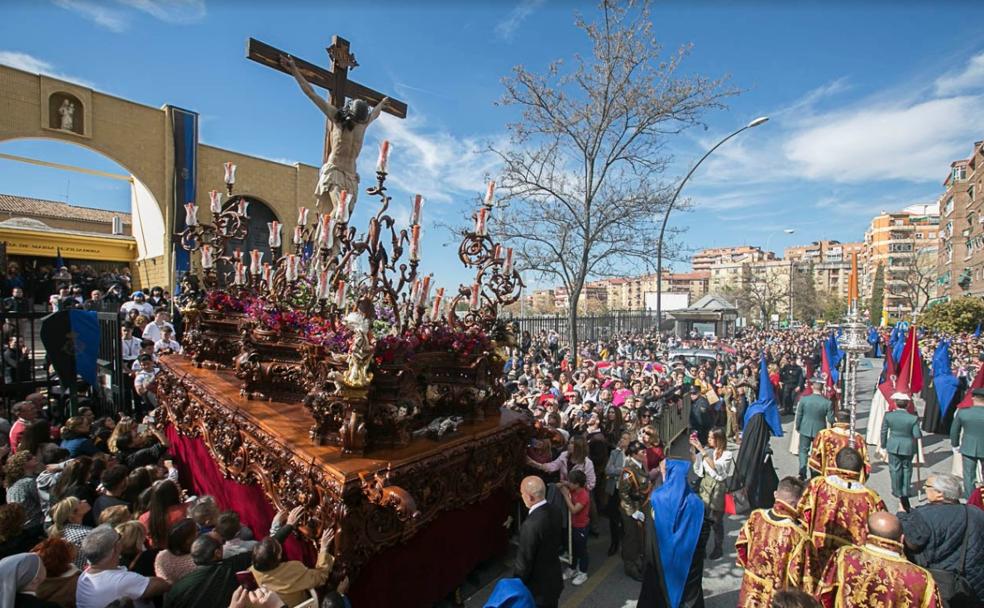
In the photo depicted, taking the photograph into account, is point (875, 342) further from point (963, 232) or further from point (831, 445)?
point (831, 445)

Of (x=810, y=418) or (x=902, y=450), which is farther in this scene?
(x=810, y=418)

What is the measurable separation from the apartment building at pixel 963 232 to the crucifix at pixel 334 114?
46.0m

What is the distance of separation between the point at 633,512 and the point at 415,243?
12.9ft

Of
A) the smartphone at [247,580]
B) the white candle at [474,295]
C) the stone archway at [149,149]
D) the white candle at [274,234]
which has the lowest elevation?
the smartphone at [247,580]

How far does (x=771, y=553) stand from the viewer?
3.67m

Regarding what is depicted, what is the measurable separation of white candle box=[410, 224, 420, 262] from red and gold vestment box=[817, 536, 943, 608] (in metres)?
3.99

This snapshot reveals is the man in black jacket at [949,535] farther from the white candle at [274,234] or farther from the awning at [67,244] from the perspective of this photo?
the awning at [67,244]

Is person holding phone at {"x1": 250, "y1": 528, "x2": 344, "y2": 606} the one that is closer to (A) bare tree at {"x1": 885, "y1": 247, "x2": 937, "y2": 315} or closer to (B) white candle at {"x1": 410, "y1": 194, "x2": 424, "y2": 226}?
(B) white candle at {"x1": 410, "y1": 194, "x2": 424, "y2": 226}

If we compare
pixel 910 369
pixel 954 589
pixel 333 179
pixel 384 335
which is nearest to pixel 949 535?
pixel 954 589

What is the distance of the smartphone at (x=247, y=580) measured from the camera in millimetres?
3314

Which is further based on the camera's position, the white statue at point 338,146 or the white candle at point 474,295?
the white statue at point 338,146

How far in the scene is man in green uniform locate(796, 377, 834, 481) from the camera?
26.5ft

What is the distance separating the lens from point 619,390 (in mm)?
9914

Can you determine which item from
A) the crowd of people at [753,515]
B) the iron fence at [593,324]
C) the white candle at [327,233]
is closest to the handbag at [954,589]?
the crowd of people at [753,515]
